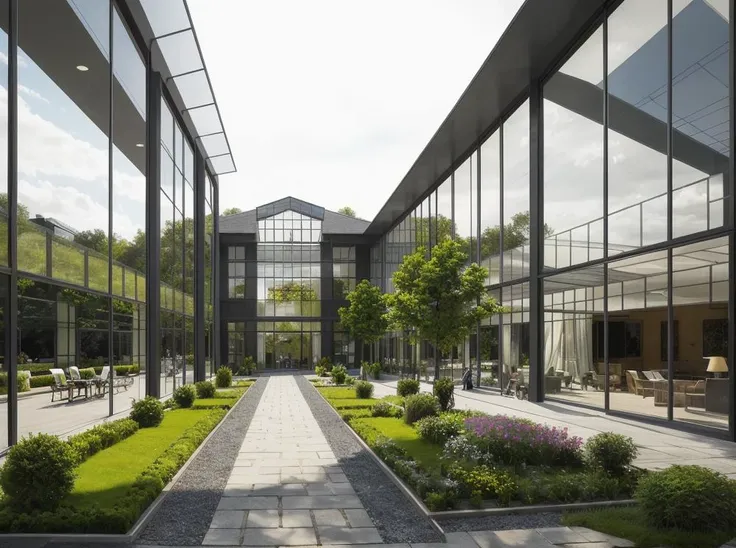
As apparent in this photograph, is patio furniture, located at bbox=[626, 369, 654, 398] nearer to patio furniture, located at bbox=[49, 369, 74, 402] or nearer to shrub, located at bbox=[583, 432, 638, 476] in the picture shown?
shrub, located at bbox=[583, 432, 638, 476]

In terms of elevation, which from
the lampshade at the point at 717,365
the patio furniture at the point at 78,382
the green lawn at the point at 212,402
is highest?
the lampshade at the point at 717,365

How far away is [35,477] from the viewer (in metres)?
7.49

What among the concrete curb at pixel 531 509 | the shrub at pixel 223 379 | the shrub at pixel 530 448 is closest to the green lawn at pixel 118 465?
the concrete curb at pixel 531 509

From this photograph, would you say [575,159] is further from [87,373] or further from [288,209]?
[288,209]

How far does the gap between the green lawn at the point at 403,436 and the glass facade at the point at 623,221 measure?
5823mm

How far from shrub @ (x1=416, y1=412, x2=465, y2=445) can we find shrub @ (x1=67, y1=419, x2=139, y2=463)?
5.76 meters

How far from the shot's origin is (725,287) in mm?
13039

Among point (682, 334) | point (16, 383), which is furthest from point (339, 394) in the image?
point (16, 383)

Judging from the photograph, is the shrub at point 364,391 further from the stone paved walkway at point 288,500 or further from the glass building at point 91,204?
the stone paved walkway at point 288,500

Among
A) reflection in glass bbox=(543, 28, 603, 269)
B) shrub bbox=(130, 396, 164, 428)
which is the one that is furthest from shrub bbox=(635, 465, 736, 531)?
shrub bbox=(130, 396, 164, 428)

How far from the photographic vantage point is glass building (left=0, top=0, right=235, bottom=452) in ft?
37.6

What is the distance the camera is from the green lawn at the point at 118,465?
835 centimetres

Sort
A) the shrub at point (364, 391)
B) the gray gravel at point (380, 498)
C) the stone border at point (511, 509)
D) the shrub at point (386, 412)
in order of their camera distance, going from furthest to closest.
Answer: the shrub at point (364, 391) → the shrub at point (386, 412) → the stone border at point (511, 509) → the gray gravel at point (380, 498)

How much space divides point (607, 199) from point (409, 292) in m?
6.61
